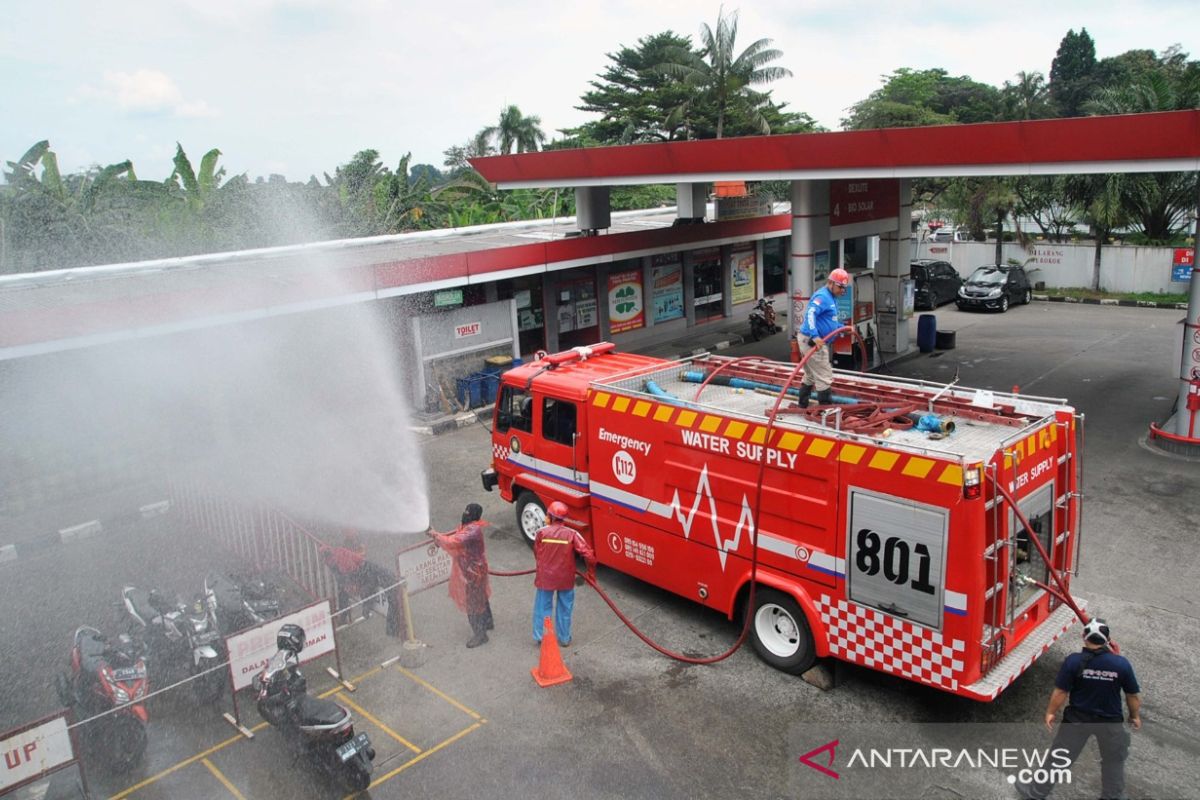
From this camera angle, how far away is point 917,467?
22.2 ft

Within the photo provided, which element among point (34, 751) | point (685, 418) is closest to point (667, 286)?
point (685, 418)

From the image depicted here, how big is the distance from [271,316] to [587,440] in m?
8.07

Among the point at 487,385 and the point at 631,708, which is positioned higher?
the point at 487,385

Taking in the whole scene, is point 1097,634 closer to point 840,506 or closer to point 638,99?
point 840,506

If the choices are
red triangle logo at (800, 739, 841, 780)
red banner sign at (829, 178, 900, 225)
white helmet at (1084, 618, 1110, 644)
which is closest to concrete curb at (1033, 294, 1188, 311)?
red banner sign at (829, 178, 900, 225)

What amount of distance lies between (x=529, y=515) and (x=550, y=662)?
10.1ft

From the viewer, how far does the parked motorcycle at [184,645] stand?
7969 mm

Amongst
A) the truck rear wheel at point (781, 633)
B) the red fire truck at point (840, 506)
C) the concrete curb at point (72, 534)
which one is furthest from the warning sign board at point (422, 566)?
the concrete curb at point (72, 534)

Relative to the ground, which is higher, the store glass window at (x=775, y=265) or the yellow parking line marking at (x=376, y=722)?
the store glass window at (x=775, y=265)

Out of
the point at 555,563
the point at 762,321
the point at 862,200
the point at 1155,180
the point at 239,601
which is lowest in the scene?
the point at 239,601

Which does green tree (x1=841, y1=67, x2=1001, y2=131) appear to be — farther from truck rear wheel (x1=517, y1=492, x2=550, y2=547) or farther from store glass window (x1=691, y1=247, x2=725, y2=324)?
truck rear wheel (x1=517, y1=492, x2=550, y2=547)

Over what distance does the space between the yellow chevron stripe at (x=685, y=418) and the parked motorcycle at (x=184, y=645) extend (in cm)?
485

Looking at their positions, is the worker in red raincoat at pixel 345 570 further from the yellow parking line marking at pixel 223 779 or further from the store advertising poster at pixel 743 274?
the store advertising poster at pixel 743 274

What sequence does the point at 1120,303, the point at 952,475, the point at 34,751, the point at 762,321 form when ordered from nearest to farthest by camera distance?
the point at 34,751, the point at 952,475, the point at 762,321, the point at 1120,303
